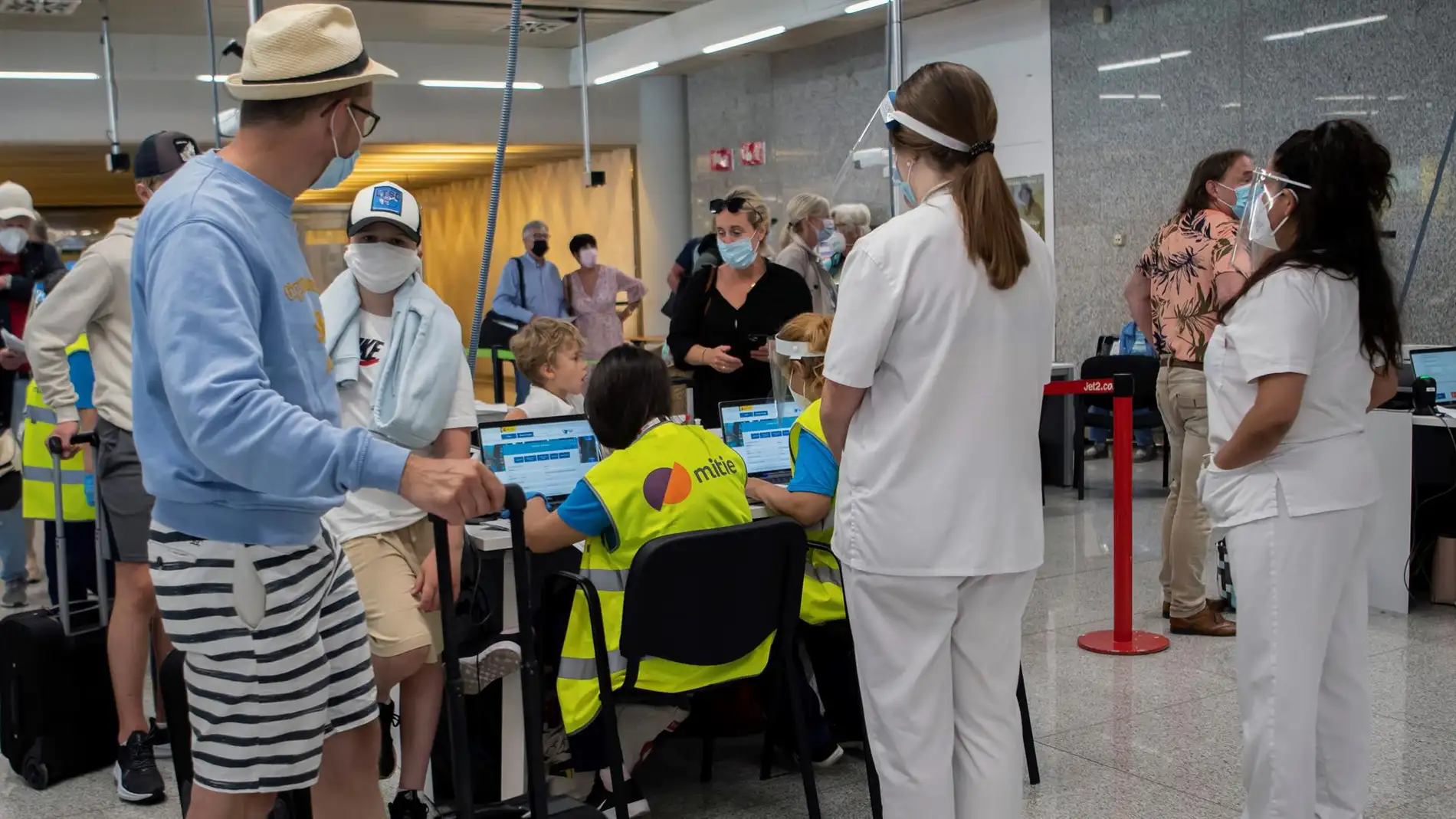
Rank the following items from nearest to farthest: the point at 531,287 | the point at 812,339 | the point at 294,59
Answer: the point at 294,59 → the point at 812,339 → the point at 531,287

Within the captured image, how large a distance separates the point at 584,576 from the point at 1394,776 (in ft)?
6.91

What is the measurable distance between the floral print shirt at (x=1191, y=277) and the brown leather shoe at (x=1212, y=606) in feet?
2.87

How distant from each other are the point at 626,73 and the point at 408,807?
1038 cm

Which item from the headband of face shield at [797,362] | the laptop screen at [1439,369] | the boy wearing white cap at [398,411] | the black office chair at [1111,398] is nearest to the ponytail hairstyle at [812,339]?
the headband of face shield at [797,362]

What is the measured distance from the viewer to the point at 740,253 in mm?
4766

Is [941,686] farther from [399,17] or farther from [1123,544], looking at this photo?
→ [399,17]

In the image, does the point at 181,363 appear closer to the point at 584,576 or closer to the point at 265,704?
the point at 265,704

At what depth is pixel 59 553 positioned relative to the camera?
12.3ft

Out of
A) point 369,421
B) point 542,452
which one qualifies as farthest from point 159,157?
point 542,452

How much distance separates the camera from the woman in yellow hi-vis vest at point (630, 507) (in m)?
2.78

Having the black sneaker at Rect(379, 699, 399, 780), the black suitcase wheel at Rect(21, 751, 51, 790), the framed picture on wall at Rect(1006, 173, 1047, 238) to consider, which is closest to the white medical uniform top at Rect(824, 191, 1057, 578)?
the black sneaker at Rect(379, 699, 399, 780)

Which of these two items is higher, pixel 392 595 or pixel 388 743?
pixel 392 595

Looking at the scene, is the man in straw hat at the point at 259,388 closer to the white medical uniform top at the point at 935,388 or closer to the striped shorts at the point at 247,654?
the striped shorts at the point at 247,654

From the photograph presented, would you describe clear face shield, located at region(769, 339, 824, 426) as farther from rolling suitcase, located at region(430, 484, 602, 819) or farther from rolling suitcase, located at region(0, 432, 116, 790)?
rolling suitcase, located at region(0, 432, 116, 790)
